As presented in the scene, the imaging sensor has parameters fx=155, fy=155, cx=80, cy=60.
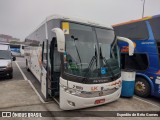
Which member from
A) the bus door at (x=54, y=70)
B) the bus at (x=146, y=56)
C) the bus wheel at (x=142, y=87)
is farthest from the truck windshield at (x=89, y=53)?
the bus wheel at (x=142, y=87)

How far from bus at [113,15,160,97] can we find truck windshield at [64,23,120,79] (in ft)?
6.21

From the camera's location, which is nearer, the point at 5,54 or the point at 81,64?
the point at 81,64

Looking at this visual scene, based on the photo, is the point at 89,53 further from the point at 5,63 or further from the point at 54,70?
the point at 5,63

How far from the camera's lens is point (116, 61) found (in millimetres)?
6012

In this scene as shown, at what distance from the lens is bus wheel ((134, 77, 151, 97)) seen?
7.02 meters

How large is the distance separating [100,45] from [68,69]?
1598 millimetres

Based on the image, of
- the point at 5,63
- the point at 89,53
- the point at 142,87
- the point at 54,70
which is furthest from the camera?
the point at 5,63

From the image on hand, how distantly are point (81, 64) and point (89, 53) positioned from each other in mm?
527

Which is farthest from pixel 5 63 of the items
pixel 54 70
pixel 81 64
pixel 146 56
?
pixel 146 56

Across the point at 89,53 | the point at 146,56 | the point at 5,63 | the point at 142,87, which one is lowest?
the point at 142,87

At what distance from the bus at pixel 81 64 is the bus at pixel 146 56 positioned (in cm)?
136

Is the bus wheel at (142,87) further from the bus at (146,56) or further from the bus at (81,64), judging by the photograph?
the bus at (81,64)

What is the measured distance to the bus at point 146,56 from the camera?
666 centimetres

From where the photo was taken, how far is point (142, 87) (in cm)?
722
